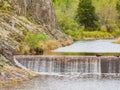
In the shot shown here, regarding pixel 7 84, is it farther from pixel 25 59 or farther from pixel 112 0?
pixel 112 0

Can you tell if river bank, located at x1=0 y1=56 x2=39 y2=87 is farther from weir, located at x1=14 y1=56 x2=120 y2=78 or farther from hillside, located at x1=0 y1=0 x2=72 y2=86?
weir, located at x1=14 y1=56 x2=120 y2=78

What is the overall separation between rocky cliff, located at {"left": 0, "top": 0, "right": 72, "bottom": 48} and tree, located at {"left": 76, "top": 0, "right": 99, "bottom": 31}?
33.0 meters

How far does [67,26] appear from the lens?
88188mm

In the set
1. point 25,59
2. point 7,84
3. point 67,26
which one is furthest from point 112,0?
point 7,84

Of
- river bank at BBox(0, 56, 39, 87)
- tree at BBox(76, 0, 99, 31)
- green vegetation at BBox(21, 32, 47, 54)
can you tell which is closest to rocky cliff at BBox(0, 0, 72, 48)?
green vegetation at BBox(21, 32, 47, 54)

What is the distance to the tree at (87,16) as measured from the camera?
106 meters

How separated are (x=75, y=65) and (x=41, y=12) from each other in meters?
29.7

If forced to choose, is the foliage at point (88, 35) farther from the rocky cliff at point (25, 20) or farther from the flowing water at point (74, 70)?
the flowing water at point (74, 70)

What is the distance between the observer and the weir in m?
40.7

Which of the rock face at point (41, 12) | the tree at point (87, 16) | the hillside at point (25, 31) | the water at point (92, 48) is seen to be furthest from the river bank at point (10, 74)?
the tree at point (87, 16)

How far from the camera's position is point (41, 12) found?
70.0m

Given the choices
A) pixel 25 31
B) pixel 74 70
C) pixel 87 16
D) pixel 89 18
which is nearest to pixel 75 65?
pixel 74 70

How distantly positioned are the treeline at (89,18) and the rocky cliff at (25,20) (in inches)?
577

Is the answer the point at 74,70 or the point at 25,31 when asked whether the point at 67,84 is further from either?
the point at 25,31
